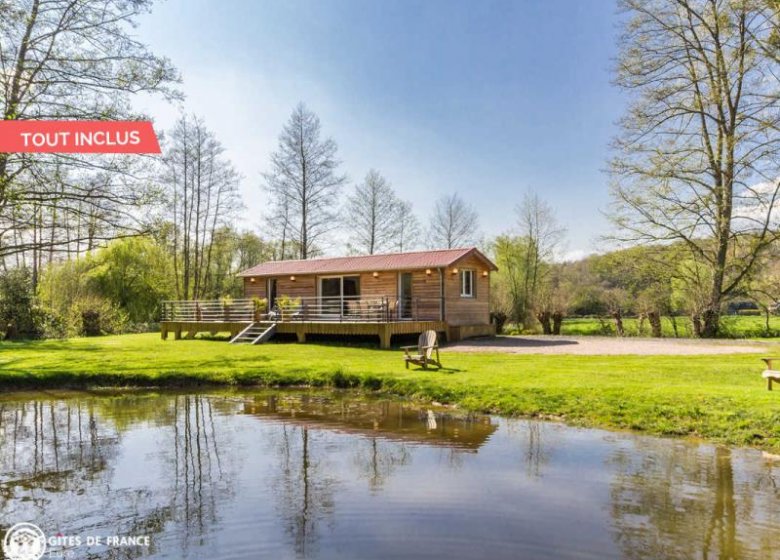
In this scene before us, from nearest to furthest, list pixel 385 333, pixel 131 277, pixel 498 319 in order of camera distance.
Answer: pixel 385 333 → pixel 498 319 → pixel 131 277

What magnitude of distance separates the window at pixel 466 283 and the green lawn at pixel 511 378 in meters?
5.23

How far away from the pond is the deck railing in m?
10.2

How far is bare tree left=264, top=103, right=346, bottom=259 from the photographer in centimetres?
2686

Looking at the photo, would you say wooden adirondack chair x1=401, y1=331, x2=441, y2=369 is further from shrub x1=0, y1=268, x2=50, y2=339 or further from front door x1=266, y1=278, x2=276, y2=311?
shrub x1=0, y1=268, x2=50, y2=339

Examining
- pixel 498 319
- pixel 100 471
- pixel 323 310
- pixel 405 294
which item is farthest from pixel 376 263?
pixel 100 471

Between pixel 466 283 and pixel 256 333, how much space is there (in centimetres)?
794

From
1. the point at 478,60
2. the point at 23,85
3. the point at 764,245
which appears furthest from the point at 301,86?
the point at 764,245

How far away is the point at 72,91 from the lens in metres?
11.9

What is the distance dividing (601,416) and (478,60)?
42.4 ft

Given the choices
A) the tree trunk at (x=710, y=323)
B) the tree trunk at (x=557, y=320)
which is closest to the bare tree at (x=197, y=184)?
the tree trunk at (x=557, y=320)

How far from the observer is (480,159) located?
21828mm

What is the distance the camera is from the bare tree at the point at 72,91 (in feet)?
37.3

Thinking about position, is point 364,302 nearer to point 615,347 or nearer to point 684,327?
point 615,347

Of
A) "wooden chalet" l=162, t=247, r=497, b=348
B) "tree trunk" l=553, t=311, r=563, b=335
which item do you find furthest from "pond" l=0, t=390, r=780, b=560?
"tree trunk" l=553, t=311, r=563, b=335
